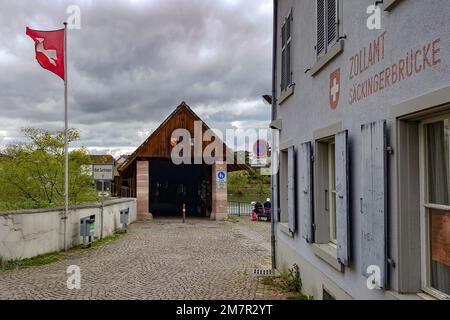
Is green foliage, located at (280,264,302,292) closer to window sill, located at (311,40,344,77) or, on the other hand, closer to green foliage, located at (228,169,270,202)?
window sill, located at (311,40,344,77)

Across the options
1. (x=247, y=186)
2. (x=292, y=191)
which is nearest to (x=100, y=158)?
(x=292, y=191)

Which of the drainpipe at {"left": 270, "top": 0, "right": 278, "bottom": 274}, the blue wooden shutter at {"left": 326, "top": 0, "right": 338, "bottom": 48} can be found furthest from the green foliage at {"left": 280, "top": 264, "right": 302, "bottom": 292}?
the blue wooden shutter at {"left": 326, "top": 0, "right": 338, "bottom": 48}

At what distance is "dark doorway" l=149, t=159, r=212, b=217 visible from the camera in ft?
112

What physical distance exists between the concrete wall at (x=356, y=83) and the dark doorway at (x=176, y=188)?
2398 centimetres

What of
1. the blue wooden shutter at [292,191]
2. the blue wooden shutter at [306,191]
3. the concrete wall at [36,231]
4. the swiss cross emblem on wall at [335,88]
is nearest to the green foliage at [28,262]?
the concrete wall at [36,231]

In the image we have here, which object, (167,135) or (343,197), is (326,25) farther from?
(167,135)

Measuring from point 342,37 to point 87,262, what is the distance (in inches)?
345

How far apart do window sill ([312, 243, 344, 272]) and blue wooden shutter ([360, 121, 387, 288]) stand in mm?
1006

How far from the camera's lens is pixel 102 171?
16.0 m

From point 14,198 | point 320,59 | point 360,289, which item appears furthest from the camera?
point 14,198

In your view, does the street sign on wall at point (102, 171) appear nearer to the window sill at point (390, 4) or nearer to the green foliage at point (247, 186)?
the window sill at point (390, 4)
